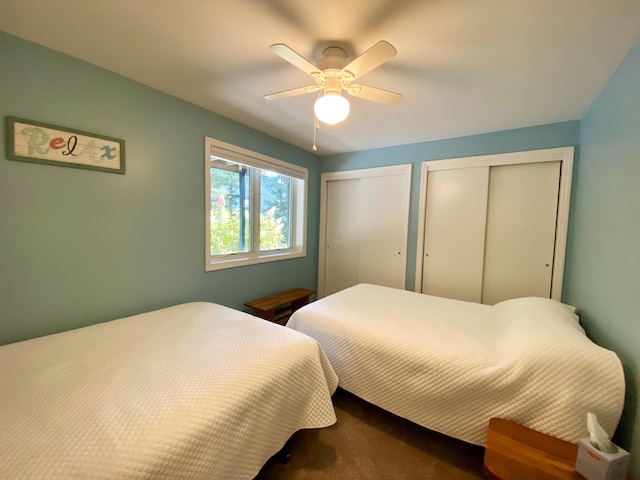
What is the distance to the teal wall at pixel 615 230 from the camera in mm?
1101

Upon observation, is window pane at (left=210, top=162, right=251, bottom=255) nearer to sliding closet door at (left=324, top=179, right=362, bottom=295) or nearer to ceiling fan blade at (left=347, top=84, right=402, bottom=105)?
sliding closet door at (left=324, top=179, right=362, bottom=295)

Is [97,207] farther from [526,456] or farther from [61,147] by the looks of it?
[526,456]

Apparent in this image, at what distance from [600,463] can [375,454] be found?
98cm

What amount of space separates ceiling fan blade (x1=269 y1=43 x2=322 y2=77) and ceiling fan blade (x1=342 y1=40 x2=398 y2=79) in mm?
166

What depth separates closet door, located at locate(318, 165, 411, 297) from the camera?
3.05 meters

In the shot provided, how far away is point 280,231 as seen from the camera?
128 inches

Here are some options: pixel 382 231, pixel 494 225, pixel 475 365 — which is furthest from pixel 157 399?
pixel 494 225

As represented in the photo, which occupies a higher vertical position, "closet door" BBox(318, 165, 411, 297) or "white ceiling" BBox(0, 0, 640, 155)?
"white ceiling" BBox(0, 0, 640, 155)

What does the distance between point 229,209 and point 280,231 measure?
813 millimetres

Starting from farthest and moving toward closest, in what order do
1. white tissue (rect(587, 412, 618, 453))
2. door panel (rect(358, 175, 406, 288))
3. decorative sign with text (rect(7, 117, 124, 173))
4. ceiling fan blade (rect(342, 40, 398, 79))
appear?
door panel (rect(358, 175, 406, 288))
decorative sign with text (rect(7, 117, 124, 173))
ceiling fan blade (rect(342, 40, 398, 79))
white tissue (rect(587, 412, 618, 453))

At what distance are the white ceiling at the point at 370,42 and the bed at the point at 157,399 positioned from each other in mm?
1627

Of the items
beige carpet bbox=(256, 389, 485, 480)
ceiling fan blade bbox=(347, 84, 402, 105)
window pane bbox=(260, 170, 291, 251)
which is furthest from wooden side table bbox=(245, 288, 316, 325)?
ceiling fan blade bbox=(347, 84, 402, 105)

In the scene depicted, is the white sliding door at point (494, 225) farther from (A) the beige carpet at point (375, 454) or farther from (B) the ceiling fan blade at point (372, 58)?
(B) the ceiling fan blade at point (372, 58)

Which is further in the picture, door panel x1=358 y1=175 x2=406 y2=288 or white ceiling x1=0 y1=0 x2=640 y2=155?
door panel x1=358 y1=175 x2=406 y2=288
